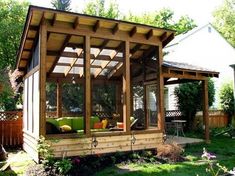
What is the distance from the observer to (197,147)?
Result: 36.9 feet

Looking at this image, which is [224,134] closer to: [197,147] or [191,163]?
[197,147]

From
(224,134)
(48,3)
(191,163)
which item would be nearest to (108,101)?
(224,134)

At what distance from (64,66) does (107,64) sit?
1.86 metres

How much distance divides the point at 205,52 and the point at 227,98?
15.6 ft

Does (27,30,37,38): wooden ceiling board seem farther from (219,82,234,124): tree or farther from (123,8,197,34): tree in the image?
(123,8,197,34): tree

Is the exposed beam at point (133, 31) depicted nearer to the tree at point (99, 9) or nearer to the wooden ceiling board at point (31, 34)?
the wooden ceiling board at point (31, 34)

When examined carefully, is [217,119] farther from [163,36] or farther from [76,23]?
[76,23]

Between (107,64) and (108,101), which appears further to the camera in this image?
(108,101)

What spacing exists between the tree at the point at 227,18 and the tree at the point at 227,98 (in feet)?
72.8

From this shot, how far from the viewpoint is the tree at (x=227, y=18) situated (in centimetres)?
3856

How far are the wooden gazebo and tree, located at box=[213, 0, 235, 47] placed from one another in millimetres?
29805

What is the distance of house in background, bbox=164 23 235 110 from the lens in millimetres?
20656

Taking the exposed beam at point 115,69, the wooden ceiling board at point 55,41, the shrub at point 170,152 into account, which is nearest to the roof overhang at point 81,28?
the wooden ceiling board at point 55,41

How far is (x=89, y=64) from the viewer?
8820 millimetres
